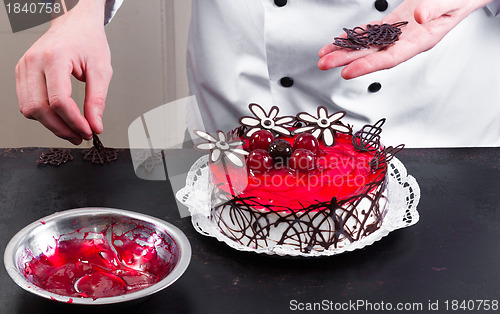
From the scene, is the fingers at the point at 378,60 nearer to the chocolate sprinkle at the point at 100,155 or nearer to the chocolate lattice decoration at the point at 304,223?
the chocolate lattice decoration at the point at 304,223

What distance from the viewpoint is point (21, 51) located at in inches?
129

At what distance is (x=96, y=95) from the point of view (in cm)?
150

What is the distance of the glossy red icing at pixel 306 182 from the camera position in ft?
4.48

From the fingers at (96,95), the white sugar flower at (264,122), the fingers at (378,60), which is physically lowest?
the white sugar flower at (264,122)

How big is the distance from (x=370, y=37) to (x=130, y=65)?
2015 mm

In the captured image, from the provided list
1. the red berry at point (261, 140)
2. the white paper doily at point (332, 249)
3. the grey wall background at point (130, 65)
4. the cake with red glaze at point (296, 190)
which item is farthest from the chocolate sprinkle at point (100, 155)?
the grey wall background at point (130, 65)

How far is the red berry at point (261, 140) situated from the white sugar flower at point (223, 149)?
0.04 metres

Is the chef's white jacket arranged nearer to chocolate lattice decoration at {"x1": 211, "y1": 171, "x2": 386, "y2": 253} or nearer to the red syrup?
chocolate lattice decoration at {"x1": 211, "y1": 171, "x2": 386, "y2": 253}

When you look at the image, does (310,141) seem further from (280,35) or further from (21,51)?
(21,51)

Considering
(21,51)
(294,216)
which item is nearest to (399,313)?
(294,216)

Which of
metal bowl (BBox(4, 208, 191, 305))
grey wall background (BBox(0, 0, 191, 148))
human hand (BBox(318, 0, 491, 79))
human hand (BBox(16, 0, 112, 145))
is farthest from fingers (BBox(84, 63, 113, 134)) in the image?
grey wall background (BBox(0, 0, 191, 148))

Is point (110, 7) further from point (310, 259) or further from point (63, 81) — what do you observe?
point (310, 259)


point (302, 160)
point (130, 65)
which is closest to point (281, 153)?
point (302, 160)

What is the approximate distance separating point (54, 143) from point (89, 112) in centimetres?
224
